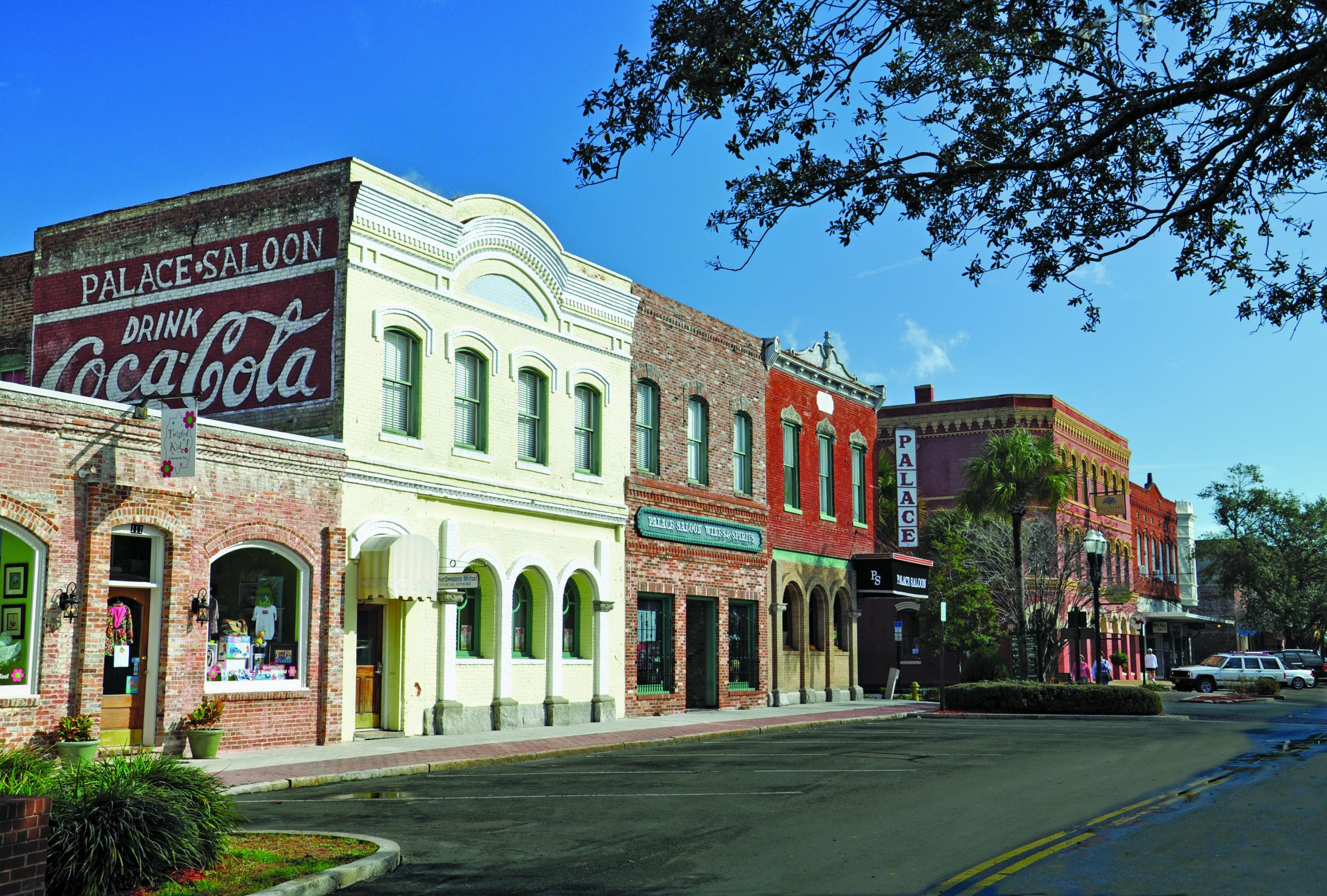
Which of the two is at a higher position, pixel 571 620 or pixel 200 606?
pixel 200 606

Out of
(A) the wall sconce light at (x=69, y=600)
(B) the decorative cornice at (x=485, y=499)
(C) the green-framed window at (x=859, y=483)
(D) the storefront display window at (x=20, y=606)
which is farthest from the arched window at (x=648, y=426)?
(D) the storefront display window at (x=20, y=606)

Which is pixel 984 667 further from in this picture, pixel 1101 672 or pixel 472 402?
pixel 472 402

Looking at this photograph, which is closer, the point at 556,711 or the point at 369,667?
the point at 369,667

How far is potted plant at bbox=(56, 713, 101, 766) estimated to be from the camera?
16.4m

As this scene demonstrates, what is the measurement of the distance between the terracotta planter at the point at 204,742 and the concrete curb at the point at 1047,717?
55.5 ft

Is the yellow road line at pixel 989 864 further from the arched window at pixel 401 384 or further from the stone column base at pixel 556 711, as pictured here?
the stone column base at pixel 556 711

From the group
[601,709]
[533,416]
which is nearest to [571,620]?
[601,709]

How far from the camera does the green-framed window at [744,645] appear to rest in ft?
105

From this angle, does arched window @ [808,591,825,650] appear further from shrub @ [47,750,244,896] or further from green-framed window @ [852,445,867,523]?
shrub @ [47,750,244,896]

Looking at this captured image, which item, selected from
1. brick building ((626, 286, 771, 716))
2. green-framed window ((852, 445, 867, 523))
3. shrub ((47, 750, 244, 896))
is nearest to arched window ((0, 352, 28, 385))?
brick building ((626, 286, 771, 716))

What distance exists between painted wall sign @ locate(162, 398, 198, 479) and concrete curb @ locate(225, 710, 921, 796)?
486cm

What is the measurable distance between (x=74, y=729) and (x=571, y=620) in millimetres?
11695

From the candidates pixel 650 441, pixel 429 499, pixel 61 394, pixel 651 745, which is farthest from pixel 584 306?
pixel 61 394

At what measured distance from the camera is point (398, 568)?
69.0 ft
